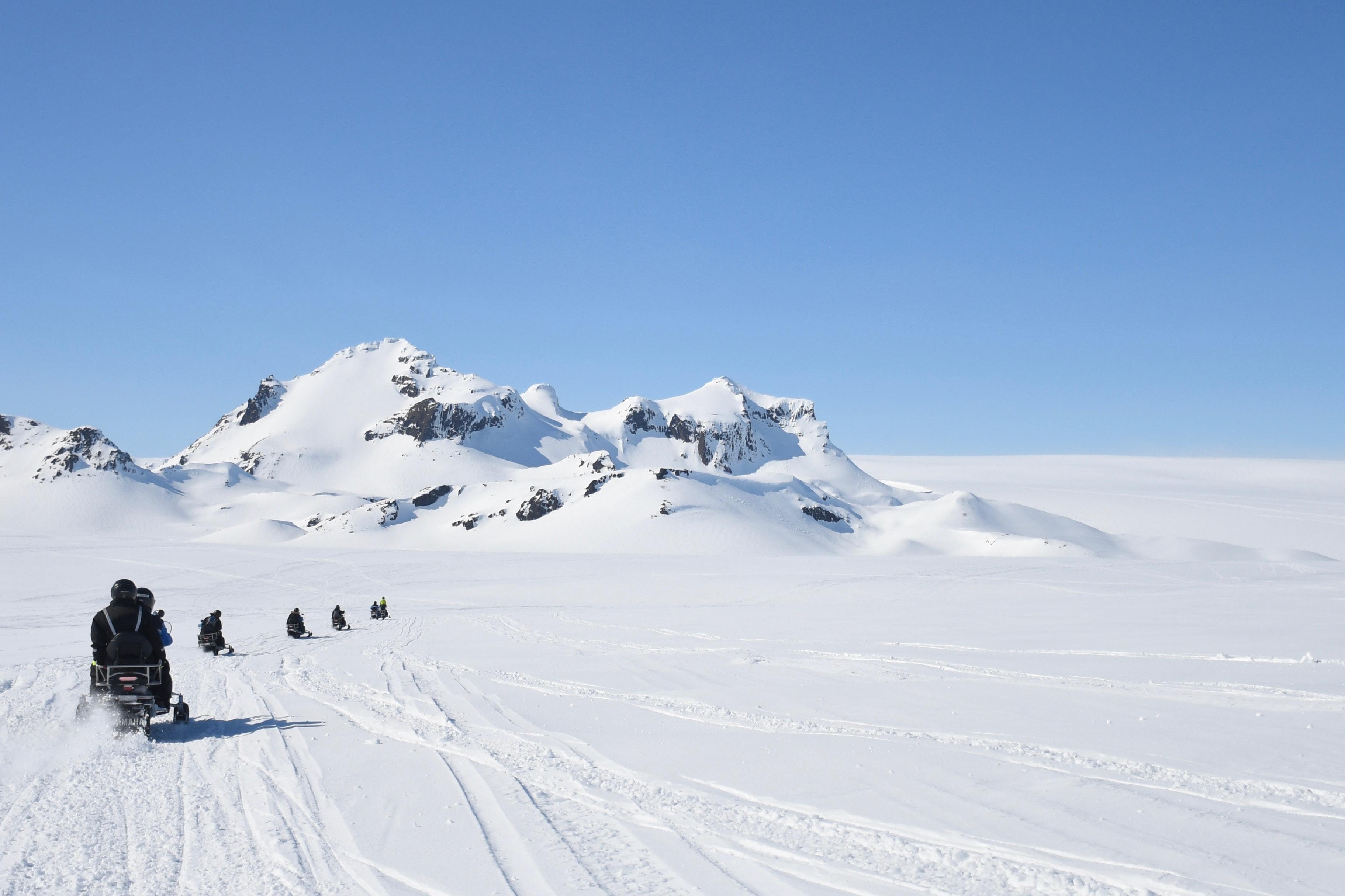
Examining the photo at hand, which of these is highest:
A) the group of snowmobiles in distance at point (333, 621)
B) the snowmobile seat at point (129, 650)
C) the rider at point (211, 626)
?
the snowmobile seat at point (129, 650)

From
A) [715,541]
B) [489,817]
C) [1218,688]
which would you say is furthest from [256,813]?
[715,541]

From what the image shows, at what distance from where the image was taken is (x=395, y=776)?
7621mm

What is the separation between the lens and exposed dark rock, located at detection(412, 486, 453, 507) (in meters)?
131

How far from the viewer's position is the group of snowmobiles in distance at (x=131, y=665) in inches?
373

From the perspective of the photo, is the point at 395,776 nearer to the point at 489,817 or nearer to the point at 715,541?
the point at 489,817

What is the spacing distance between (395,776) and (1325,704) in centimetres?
1142

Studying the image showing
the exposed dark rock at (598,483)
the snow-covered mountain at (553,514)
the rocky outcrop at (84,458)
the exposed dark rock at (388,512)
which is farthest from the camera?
the rocky outcrop at (84,458)

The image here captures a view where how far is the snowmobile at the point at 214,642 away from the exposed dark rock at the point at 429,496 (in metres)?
114

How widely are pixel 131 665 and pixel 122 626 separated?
52cm

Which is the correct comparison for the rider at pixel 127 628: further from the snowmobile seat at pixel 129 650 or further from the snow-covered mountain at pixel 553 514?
the snow-covered mountain at pixel 553 514

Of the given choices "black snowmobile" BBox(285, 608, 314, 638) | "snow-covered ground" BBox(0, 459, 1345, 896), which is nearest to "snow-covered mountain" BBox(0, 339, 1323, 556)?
"black snowmobile" BBox(285, 608, 314, 638)

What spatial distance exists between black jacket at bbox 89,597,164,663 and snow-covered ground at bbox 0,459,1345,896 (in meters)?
0.96

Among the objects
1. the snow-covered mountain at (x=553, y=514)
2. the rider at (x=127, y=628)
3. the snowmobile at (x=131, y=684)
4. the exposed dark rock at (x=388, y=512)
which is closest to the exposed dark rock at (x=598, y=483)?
the snow-covered mountain at (x=553, y=514)

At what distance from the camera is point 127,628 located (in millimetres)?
9891
